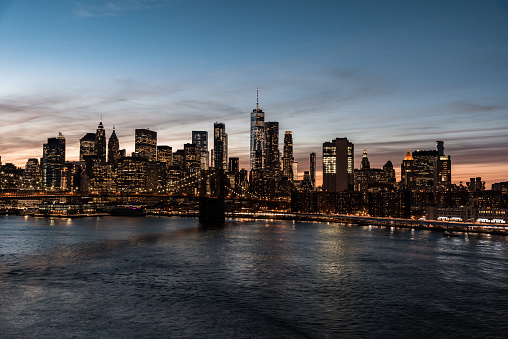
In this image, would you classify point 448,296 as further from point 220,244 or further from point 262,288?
point 220,244

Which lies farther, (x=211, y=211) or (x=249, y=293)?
(x=211, y=211)

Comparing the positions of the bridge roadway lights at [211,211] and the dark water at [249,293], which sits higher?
the bridge roadway lights at [211,211]

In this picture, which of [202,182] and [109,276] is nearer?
[109,276]

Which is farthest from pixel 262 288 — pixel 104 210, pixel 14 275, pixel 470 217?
pixel 104 210

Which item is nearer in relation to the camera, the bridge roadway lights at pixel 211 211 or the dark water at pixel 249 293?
the dark water at pixel 249 293

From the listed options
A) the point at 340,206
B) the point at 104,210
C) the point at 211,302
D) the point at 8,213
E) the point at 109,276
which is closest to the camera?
the point at 211,302

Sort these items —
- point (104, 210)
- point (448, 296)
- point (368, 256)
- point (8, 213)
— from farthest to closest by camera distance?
point (104, 210) < point (8, 213) < point (368, 256) < point (448, 296)

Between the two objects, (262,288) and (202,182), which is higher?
(202,182)
